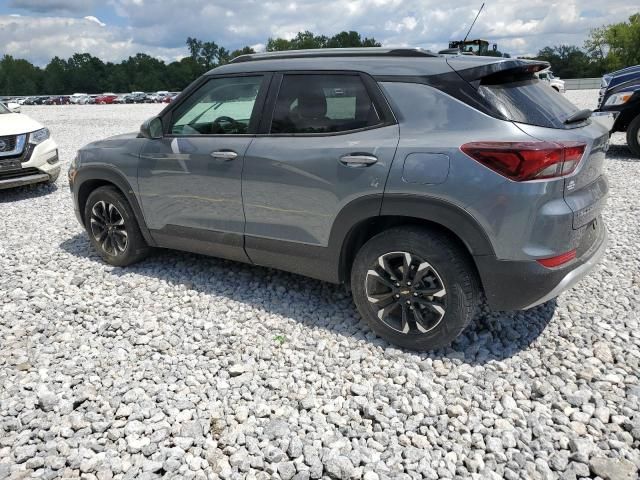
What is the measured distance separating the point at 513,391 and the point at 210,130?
2.78 m

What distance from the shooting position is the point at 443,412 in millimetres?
2828

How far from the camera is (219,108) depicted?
13.4 ft

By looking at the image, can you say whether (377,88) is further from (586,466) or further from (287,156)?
(586,466)

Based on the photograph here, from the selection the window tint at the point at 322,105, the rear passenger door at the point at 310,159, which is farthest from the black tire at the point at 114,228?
the window tint at the point at 322,105

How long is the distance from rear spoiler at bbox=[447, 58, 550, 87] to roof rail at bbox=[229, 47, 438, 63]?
24 centimetres

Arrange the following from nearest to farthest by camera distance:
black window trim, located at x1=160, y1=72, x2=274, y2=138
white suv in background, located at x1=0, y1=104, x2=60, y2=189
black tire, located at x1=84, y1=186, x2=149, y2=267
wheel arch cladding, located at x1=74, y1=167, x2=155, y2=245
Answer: black window trim, located at x1=160, y1=72, x2=274, y2=138 < wheel arch cladding, located at x1=74, y1=167, x2=155, y2=245 < black tire, located at x1=84, y1=186, x2=149, y2=267 < white suv in background, located at x1=0, y1=104, x2=60, y2=189

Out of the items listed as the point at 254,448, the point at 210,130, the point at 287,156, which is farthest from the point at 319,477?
the point at 210,130

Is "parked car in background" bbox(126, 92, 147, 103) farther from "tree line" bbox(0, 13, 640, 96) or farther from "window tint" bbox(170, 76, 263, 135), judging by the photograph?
"window tint" bbox(170, 76, 263, 135)

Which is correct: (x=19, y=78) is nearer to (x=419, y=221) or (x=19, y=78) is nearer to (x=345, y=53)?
(x=345, y=53)

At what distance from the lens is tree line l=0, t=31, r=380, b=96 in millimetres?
97312

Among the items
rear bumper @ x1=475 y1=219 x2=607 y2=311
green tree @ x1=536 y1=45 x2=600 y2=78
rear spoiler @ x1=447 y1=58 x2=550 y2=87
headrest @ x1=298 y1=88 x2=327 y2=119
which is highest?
green tree @ x1=536 y1=45 x2=600 y2=78

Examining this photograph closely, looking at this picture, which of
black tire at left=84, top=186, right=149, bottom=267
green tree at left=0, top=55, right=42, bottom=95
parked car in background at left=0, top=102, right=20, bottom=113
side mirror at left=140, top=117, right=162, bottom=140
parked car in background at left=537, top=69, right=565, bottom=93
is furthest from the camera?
green tree at left=0, top=55, right=42, bottom=95

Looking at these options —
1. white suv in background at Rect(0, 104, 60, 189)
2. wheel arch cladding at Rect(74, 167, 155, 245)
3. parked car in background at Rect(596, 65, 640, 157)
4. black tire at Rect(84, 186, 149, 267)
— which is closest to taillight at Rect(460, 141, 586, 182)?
wheel arch cladding at Rect(74, 167, 155, 245)

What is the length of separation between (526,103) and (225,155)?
204cm
